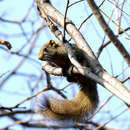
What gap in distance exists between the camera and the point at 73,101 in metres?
3.32

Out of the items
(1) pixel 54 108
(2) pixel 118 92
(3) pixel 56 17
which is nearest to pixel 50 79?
(1) pixel 54 108

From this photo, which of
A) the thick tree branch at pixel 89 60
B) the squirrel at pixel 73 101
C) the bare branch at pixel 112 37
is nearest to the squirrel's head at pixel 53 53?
the squirrel at pixel 73 101

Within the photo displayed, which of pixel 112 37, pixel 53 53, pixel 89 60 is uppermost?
pixel 53 53

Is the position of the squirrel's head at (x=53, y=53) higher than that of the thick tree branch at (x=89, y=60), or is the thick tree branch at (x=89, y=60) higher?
the squirrel's head at (x=53, y=53)

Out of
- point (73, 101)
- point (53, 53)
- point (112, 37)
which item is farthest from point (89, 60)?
point (53, 53)

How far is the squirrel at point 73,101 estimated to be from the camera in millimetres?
2967

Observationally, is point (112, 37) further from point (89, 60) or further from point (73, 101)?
point (73, 101)

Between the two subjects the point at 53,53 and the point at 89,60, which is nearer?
the point at 89,60

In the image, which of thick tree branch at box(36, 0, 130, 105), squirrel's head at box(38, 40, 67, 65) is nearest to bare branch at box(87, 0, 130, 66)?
thick tree branch at box(36, 0, 130, 105)

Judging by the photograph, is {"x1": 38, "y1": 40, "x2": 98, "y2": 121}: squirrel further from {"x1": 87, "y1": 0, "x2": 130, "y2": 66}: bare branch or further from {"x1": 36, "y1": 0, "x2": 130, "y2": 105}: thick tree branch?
{"x1": 87, "y1": 0, "x2": 130, "y2": 66}: bare branch

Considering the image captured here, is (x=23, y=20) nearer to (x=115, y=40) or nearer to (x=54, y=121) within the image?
(x=54, y=121)

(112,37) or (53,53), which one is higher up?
(53,53)

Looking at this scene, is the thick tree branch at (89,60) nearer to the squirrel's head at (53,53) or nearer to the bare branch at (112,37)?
the bare branch at (112,37)

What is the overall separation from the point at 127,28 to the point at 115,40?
3.68 ft
